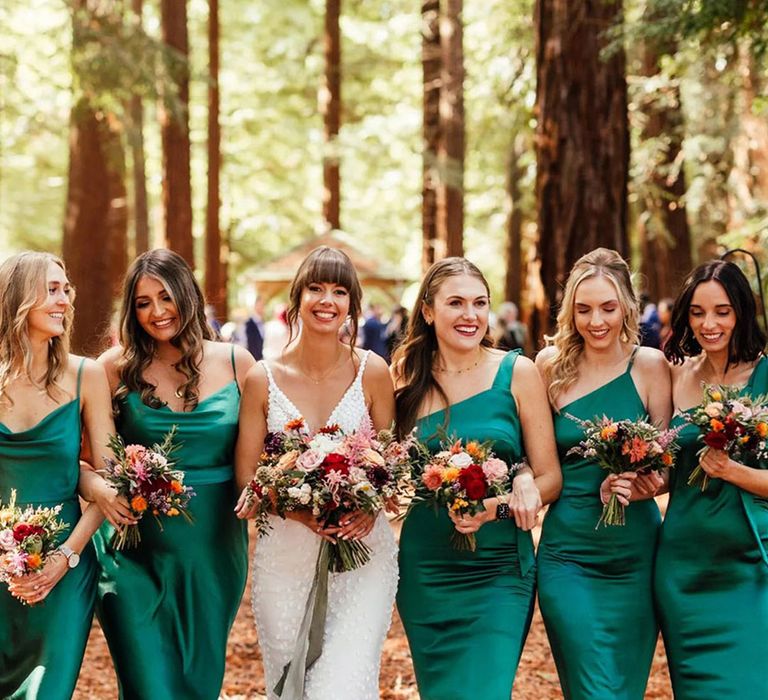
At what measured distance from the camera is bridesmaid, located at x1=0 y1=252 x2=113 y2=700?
4.82 meters

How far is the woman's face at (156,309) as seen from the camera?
5.32 meters

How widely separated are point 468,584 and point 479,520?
1.31 ft

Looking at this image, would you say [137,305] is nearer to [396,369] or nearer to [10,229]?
[396,369]

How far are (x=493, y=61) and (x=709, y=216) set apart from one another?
659 cm

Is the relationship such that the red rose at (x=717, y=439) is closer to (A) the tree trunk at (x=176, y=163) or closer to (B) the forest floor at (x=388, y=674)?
(B) the forest floor at (x=388, y=674)

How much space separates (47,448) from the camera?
4.90 metres

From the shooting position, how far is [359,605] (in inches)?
203

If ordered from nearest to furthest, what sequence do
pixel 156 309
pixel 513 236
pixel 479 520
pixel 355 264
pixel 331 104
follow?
pixel 479 520 < pixel 156 309 < pixel 355 264 < pixel 331 104 < pixel 513 236

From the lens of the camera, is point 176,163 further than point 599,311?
Yes

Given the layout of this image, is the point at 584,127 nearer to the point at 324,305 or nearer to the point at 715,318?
the point at 715,318

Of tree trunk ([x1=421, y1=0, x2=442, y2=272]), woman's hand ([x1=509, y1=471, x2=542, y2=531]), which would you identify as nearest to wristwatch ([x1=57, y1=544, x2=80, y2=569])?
woman's hand ([x1=509, y1=471, x2=542, y2=531])

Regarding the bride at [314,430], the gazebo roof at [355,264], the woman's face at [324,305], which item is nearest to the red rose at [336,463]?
the bride at [314,430]

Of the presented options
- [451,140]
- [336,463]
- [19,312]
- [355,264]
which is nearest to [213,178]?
[355,264]

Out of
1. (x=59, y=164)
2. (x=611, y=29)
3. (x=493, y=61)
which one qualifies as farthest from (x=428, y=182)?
(x=59, y=164)
